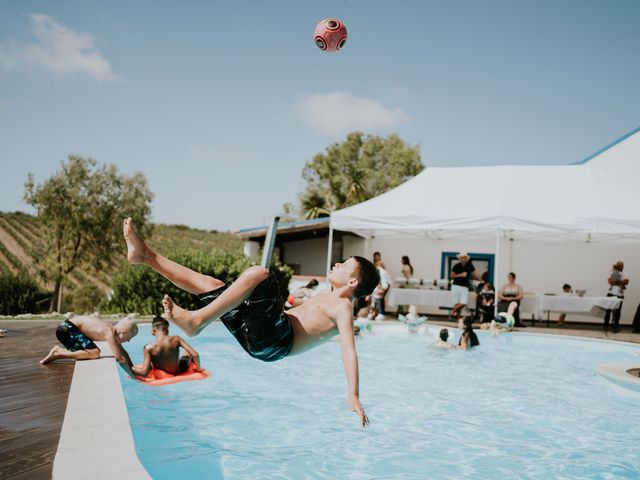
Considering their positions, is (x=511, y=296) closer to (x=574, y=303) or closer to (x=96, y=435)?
(x=574, y=303)

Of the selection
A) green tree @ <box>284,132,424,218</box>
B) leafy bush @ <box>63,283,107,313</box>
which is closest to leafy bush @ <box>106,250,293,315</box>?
leafy bush @ <box>63,283,107,313</box>

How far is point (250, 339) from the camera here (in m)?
3.51

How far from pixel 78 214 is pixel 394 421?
2295 cm

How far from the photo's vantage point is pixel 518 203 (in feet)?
47.6

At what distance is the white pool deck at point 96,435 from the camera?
9.09 feet

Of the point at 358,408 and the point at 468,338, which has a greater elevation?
the point at 358,408

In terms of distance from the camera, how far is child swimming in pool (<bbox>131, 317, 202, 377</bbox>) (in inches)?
267

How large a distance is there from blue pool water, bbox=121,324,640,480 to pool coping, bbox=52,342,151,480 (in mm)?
1010

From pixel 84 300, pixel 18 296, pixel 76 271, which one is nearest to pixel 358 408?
pixel 18 296

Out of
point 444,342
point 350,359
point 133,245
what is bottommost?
point 444,342

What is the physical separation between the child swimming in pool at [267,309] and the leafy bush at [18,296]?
14.2m

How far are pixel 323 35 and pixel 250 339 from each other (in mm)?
3895

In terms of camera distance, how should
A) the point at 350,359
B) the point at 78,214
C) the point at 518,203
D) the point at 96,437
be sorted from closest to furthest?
the point at 350,359 < the point at 96,437 < the point at 518,203 < the point at 78,214

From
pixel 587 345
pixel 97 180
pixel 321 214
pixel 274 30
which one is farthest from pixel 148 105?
pixel 321 214
